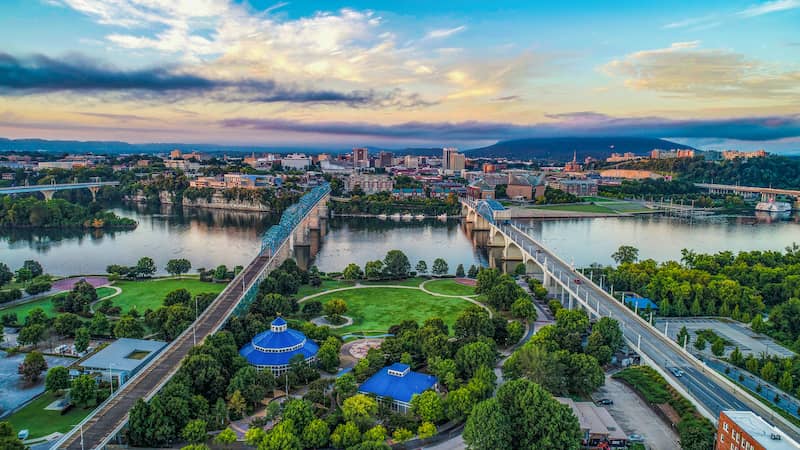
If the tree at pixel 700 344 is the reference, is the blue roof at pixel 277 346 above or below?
above

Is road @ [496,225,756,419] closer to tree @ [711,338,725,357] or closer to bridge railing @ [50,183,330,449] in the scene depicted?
tree @ [711,338,725,357]

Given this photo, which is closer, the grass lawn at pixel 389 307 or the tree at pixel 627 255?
the grass lawn at pixel 389 307

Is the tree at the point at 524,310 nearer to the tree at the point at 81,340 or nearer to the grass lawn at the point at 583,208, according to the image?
the tree at the point at 81,340

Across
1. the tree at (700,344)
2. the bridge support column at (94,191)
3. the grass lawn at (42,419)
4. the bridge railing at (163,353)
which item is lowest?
Result: the grass lawn at (42,419)

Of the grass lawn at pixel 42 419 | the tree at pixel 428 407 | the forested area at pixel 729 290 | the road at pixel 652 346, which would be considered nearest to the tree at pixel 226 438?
the grass lawn at pixel 42 419

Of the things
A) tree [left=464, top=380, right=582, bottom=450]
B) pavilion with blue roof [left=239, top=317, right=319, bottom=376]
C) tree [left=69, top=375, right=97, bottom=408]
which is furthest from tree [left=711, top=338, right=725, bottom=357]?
tree [left=69, top=375, right=97, bottom=408]

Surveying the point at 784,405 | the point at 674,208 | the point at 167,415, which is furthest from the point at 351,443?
the point at 674,208

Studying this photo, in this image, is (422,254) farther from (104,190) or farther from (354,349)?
(104,190)

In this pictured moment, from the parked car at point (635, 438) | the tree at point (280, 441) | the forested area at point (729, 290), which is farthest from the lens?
the forested area at point (729, 290)
